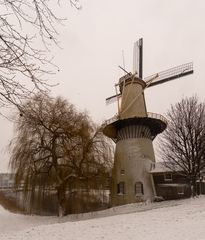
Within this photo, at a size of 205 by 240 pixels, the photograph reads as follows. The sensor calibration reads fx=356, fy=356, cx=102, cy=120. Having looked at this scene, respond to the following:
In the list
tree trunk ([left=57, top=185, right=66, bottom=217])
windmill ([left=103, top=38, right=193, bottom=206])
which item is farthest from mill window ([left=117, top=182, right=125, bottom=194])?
tree trunk ([left=57, top=185, right=66, bottom=217])

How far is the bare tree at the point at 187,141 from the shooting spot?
28.5 m

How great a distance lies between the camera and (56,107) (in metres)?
27.2

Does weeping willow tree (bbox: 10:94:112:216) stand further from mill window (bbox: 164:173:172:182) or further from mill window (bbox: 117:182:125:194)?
mill window (bbox: 164:173:172:182)

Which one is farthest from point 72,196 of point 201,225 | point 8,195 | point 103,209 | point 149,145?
point 201,225

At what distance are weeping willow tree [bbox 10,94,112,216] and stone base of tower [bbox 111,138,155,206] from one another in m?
5.42

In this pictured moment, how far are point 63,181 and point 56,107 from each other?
560cm

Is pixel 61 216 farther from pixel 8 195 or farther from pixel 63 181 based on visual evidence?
pixel 8 195

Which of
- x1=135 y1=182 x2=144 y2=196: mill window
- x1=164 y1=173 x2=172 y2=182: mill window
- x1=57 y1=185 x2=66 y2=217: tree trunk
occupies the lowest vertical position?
x1=57 y1=185 x2=66 y2=217: tree trunk

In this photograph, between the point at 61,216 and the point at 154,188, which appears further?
the point at 154,188

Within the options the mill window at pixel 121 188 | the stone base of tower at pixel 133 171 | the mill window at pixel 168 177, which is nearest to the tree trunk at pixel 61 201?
the stone base of tower at pixel 133 171

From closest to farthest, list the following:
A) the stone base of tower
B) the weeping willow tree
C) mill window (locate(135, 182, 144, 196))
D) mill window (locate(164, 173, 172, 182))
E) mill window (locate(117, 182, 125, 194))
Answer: the weeping willow tree < the stone base of tower < mill window (locate(135, 182, 144, 196)) < mill window (locate(117, 182, 125, 194)) < mill window (locate(164, 173, 172, 182))

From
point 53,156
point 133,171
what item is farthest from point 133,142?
point 53,156

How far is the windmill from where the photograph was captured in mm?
32625

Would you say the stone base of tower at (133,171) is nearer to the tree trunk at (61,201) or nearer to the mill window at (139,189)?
the mill window at (139,189)
